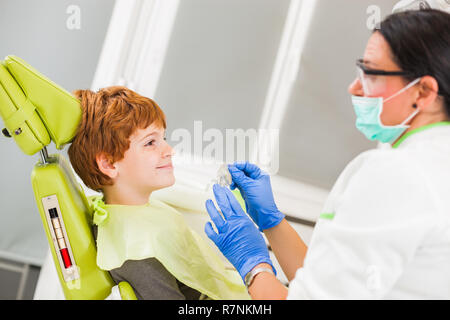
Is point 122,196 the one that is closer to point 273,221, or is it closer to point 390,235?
point 273,221

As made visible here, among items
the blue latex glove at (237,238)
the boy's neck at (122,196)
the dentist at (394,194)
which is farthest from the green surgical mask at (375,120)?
the boy's neck at (122,196)

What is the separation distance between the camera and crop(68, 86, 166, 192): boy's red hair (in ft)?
4.18

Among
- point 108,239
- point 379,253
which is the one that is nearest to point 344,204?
point 379,253

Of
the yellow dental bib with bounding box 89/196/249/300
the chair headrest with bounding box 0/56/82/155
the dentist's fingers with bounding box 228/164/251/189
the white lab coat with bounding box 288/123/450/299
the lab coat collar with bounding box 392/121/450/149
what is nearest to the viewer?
the white lab coat with bounding box 288/123/450/299

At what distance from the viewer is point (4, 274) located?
6.45 ft

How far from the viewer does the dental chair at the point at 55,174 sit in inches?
43.8

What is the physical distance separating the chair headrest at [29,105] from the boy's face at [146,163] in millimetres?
236

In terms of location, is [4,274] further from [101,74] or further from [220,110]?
[220,110]

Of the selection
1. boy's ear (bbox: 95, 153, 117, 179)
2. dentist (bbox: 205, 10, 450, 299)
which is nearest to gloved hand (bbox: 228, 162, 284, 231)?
dentist (bbox: 205, 10, 450, 299)

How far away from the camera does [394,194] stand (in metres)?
0.82

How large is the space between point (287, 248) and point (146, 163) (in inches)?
22.2

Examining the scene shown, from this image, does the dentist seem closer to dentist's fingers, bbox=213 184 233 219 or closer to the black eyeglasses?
the black eyeglasses

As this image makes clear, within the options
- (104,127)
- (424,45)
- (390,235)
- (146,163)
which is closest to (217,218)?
(146,163)

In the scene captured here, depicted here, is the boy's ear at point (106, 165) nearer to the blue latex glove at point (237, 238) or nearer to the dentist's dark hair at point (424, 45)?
the blue latex glove at point (237, 238)
